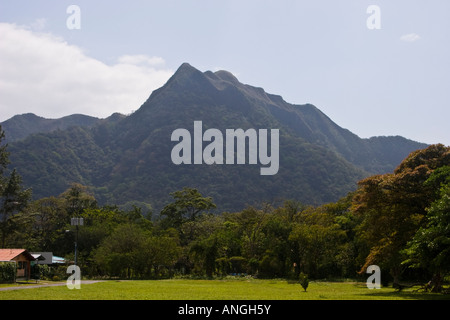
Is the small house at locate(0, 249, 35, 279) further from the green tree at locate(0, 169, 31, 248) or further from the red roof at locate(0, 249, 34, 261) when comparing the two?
the green tree at locate(0, 169, 31, 248)

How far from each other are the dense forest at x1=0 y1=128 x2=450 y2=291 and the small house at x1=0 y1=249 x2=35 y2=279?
1103cm

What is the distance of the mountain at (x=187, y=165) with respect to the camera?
424 feet

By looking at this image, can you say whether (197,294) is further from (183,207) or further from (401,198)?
(183,207)

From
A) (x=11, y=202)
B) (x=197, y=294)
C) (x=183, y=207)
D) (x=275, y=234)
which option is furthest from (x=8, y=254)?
(x=183, y=207)

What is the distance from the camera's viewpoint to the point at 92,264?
55.6m

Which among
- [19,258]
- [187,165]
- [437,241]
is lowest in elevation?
[19,258]

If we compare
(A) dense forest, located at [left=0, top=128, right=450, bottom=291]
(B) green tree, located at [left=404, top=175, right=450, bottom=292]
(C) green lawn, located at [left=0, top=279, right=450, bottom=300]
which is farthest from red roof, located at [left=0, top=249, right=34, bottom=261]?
(B) green tree, located at [left=404, top=175, right=450, bottom=292]

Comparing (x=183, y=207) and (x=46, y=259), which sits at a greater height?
(x=183, y=207)

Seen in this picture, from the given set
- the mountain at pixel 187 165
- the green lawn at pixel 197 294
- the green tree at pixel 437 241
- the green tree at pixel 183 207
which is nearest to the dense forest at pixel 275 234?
the green tree at pixel 437 241

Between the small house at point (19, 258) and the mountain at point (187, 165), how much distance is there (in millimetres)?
77042

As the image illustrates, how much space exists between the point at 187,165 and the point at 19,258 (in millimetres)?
106582

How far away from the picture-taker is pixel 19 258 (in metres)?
38.3

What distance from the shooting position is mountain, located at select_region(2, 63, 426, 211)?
424 feet

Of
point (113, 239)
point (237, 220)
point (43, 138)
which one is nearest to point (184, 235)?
point (237, 220)
